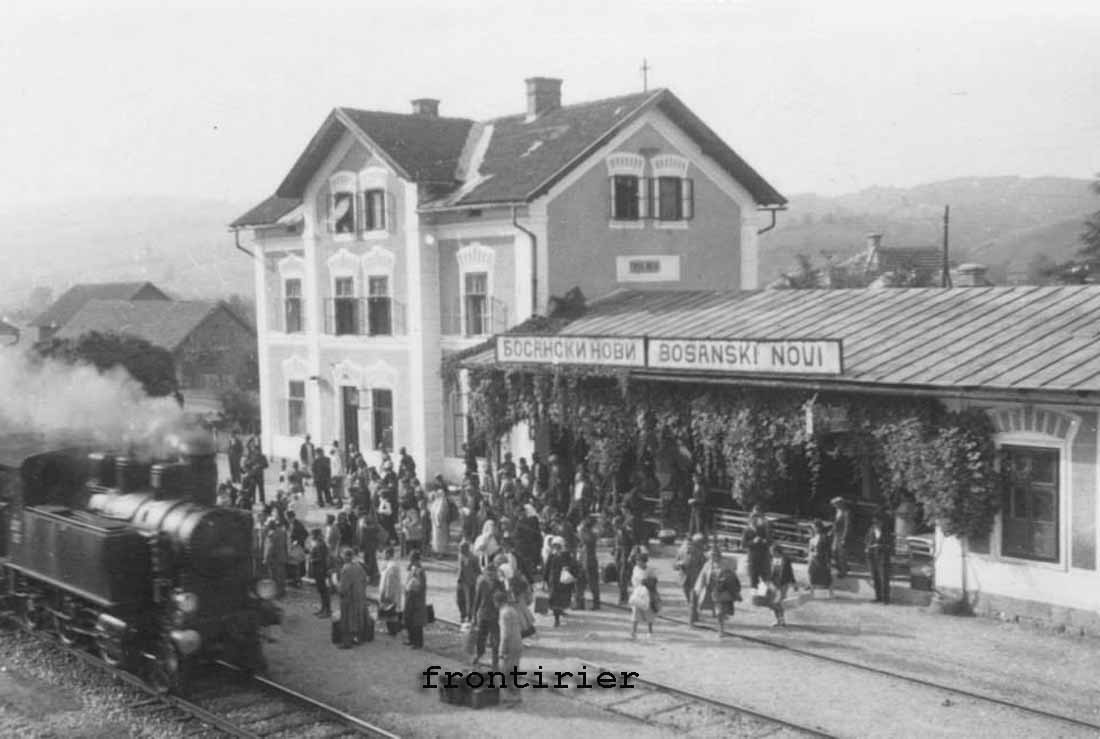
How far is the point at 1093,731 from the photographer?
1136cm

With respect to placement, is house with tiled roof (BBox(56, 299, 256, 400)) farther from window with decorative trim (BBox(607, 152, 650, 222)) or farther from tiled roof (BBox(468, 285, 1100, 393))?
tiled roof (BBox(468, 285, 1100, 393))

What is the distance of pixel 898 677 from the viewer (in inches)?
520

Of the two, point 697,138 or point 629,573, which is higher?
point 697,138

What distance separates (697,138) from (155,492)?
675 inches

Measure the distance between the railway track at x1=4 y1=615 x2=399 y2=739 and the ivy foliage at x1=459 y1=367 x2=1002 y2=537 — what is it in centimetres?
811

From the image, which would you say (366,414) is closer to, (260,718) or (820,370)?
(820,370)

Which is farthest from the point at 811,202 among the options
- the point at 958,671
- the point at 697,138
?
the point at 958,671

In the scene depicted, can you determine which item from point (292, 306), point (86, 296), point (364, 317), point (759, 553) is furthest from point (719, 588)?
point (86, 296)

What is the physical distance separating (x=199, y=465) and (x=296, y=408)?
1788cm

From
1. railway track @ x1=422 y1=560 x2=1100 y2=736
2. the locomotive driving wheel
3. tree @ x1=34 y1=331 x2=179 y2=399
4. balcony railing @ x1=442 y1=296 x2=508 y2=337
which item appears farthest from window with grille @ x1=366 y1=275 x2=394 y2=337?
the locomotive driving wheel

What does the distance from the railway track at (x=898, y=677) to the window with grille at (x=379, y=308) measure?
525 inches

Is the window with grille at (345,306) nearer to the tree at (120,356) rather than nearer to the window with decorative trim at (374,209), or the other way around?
the window with decorative trim at (374,209)

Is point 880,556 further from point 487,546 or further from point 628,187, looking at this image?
point 628,187

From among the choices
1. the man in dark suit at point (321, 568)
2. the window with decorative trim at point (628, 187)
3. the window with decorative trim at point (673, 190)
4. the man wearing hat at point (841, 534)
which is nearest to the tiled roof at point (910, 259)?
the window with decorative trim at point (673, 190)
